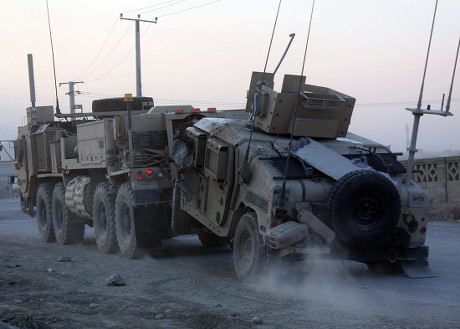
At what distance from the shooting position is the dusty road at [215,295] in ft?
22.5

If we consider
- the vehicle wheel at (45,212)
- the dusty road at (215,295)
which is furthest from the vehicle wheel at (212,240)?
the vehicle wheel at (45,212)

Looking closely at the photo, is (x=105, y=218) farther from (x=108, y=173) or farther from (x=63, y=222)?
(x=63, y=222)

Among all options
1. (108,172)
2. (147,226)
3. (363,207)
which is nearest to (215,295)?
(363,207)

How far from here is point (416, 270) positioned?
372 inches

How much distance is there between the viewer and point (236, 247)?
9.97 metres

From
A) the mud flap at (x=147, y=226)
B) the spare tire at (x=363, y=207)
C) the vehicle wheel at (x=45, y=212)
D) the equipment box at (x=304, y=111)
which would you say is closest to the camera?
the spare tire at (x=363, y=207)

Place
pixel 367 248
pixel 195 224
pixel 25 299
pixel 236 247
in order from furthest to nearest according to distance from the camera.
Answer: pixel 195 224, pixel 236 247, pixel 367 248, pixel 25 299

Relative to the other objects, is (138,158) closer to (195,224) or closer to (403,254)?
(195,224)

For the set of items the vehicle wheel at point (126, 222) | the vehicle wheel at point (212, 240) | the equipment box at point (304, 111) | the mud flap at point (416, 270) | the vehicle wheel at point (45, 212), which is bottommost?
the vehicle wheel at point (45, 212)

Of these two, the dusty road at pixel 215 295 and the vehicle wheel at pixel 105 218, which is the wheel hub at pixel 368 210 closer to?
the dusty road at pixel 215 295

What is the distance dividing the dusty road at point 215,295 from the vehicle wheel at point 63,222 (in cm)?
347

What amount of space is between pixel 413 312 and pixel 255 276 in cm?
272

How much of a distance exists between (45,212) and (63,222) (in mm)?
1612

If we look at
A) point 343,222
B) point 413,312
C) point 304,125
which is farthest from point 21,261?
point 413,312
